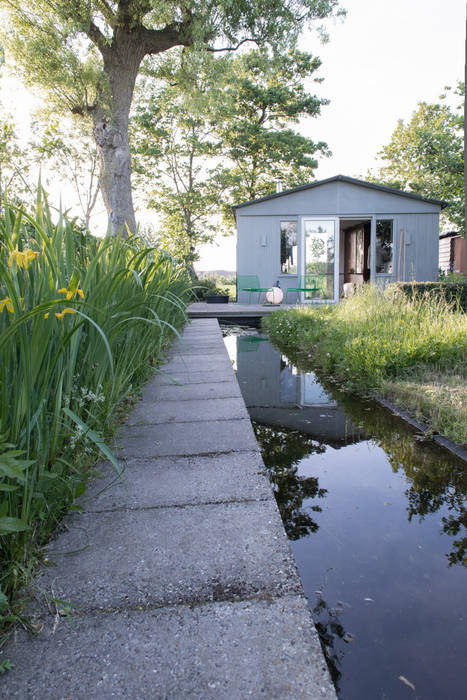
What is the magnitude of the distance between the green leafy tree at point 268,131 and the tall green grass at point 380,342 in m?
14.4

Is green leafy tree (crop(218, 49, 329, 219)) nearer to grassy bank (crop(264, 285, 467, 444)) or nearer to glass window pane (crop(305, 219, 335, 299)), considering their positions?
glass window pane (crop(305, 219, 335, 299))

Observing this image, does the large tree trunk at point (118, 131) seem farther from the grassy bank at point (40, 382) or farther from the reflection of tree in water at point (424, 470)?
the grassy bank at point (40, 382)

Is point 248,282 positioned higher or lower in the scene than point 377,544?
higher

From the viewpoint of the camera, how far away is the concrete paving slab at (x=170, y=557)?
882 millimetres

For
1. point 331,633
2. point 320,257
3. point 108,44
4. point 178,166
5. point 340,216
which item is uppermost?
point 178,166

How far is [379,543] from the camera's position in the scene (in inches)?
55.1

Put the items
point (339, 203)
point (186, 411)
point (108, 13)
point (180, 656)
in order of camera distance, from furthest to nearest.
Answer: point (339, 203) → point (108, 13) → point (186, 411) → point (180, 656)

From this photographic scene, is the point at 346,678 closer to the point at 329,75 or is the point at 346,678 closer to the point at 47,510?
the point at 47,510

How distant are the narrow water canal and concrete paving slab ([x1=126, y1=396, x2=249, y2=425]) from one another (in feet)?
0.84

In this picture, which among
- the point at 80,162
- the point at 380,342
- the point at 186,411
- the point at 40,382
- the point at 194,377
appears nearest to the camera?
the point at 40,382

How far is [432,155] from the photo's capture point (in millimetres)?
16719

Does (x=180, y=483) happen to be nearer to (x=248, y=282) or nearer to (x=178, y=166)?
(x=248, y=282)

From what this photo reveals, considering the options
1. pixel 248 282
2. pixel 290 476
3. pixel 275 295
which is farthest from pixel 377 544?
pixel 248 282

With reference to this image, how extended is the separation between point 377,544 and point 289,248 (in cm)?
1099
